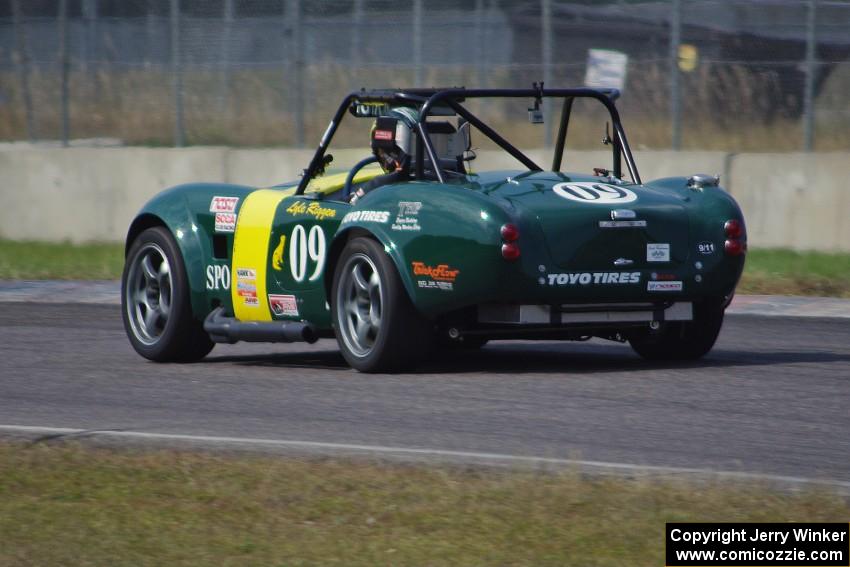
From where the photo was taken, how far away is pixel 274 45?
19656 mm

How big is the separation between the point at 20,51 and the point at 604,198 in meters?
14.4

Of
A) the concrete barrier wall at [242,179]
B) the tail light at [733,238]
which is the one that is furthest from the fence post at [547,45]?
the tail light at [733,238]

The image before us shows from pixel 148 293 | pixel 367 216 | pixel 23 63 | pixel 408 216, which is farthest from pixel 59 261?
pixel 408 216

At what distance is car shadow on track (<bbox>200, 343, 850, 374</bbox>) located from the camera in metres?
9.27

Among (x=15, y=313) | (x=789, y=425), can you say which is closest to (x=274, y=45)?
(x=15, y=313)

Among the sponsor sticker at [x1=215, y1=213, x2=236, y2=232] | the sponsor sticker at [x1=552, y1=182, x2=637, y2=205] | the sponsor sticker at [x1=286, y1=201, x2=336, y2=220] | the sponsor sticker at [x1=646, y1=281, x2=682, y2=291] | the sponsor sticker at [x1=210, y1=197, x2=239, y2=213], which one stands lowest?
the sponsor sticker at [x1=646, y1=281, x2=682, y2=291]

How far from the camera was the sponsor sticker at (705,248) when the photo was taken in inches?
347

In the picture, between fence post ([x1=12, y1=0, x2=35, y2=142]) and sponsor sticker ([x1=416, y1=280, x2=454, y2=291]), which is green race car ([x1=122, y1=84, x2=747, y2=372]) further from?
fence post ([x1=12, y1=0, x2=35, y2=142])

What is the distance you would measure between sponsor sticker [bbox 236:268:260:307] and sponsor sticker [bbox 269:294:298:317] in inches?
5.6

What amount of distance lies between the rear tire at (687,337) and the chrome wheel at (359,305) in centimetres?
153

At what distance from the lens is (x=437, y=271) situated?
27.7 feet

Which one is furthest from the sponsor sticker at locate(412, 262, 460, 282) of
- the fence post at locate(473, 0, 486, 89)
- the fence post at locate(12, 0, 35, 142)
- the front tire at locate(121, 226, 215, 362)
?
the fence post at locate(12, 0, 35, 142)

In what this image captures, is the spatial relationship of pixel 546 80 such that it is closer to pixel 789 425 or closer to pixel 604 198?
pixel 604 198

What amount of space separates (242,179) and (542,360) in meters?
9.20
